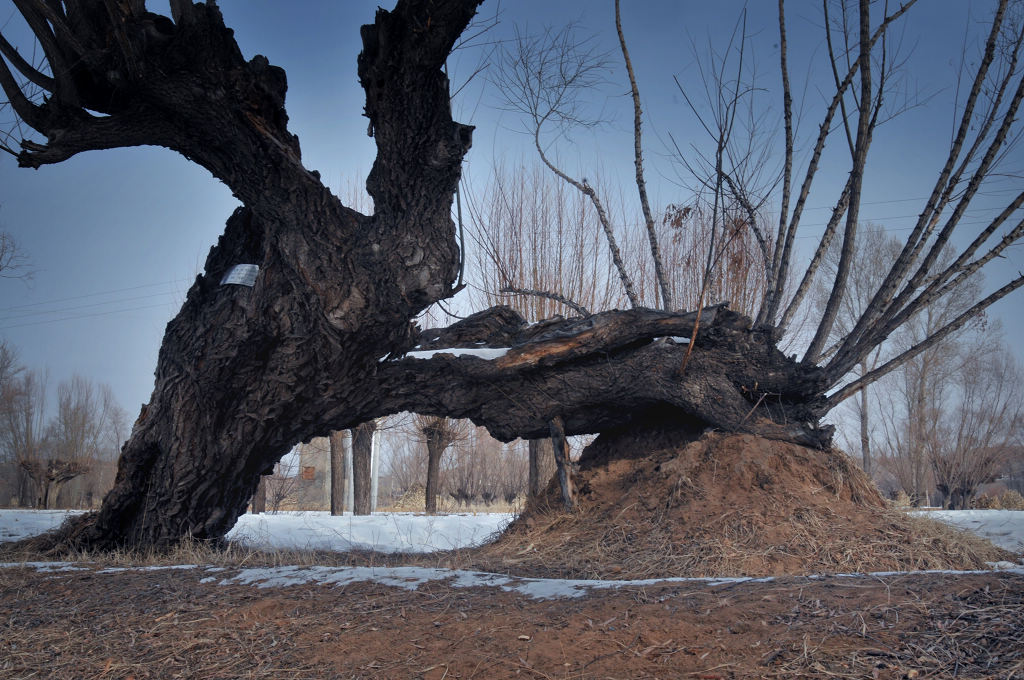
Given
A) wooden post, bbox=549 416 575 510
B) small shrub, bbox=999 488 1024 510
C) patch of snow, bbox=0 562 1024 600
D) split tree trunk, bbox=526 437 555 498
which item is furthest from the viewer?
small shrub, bbox=999 488 1024 510

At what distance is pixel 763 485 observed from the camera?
190 inches

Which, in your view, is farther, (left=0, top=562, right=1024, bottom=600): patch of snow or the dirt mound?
the dirt mound

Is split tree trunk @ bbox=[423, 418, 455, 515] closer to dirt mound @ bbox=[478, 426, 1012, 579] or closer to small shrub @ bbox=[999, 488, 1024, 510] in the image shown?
dirt mound @ bbox=[478, 426, 1012, 579]

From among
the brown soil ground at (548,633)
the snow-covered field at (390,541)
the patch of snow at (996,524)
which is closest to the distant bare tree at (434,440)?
the snow-covered field at (390,541)

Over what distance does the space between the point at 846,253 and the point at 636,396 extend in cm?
239

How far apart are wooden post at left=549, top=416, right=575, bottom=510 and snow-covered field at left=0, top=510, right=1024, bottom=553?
4.11 ft

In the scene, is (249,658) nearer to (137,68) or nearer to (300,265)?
(300,265)

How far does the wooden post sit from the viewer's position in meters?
5.67

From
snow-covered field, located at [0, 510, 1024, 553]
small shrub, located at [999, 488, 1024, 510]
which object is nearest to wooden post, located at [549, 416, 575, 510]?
snow-covered field, located at [0, 510, 1024, 553]

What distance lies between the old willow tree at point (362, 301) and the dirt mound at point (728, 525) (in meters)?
0.42

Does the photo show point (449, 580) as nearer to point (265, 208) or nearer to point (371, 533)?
point (265, 208)

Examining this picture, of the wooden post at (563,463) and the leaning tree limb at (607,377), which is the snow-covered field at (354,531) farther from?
the leaning tree limb at (607,377)

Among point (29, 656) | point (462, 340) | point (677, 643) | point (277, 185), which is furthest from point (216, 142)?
point (677, 643)

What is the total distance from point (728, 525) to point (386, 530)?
513cm
